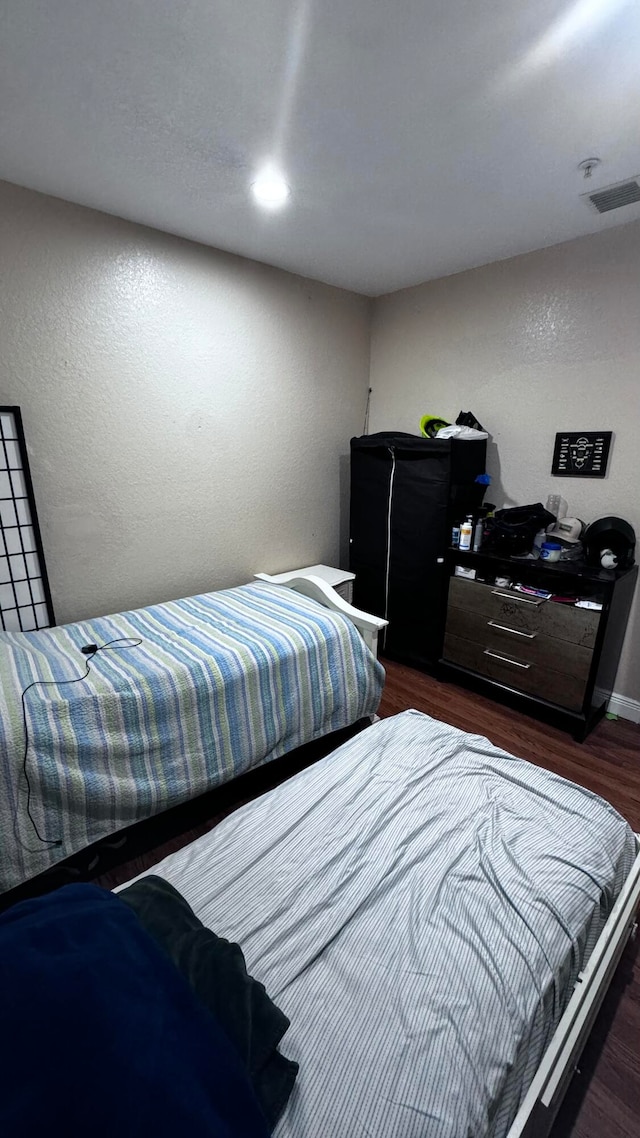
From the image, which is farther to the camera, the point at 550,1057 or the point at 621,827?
the point at 621,827

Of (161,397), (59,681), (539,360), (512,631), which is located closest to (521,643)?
(512,631)

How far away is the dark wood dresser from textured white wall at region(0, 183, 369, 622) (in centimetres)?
124

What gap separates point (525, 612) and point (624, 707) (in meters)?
0.78

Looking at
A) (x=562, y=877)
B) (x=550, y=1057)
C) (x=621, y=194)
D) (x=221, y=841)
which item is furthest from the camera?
(x=621, y=194)

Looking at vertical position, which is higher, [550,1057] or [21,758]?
[21,758]

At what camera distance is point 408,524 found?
2.80m

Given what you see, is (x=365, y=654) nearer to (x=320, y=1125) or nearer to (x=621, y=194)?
(x=320, y=1125)

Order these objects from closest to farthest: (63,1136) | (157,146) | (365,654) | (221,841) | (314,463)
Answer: (63,1136) < (221,841) < (157,146) < (365,654) < (314,463)

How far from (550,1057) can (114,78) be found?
2.58 metres

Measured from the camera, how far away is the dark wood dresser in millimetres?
2209

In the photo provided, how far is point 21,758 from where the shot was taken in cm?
133

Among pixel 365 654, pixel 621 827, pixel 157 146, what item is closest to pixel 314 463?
pixel 365 654

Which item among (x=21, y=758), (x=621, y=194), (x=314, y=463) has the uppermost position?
(x=621, y=194)

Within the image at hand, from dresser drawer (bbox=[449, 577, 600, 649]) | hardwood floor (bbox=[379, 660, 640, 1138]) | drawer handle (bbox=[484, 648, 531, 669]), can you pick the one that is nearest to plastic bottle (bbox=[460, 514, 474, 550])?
dresser drawer (bbox=[449, 577, 600, 649])
